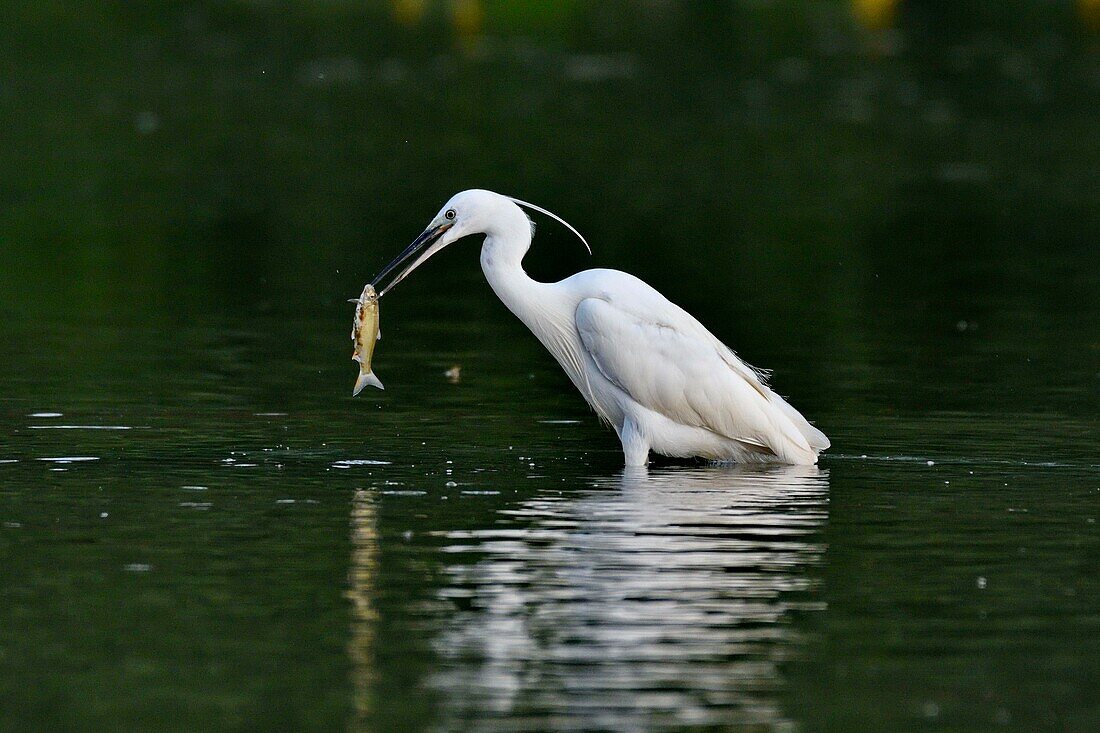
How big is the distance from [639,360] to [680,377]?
28cm

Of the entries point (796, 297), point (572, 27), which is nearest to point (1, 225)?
point (796, 297)

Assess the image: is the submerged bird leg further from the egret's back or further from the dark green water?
the dark green water

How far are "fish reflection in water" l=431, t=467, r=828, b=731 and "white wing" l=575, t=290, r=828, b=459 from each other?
2.94 feet

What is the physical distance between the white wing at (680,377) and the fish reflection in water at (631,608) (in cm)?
90

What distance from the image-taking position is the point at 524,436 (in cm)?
1535

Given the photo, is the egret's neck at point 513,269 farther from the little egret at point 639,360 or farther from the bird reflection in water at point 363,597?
the bird reflection in water at point 363,597

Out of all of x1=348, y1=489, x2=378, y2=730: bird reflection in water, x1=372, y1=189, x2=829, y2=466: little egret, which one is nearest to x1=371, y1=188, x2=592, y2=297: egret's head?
x1=372, y1=189, x2=829, y2=466: little egret

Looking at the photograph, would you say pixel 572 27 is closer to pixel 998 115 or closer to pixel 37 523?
pixel 998 115

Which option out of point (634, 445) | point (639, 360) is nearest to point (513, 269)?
point (639, 360)

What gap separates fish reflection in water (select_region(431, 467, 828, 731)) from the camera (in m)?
8.61

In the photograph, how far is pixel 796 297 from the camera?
2342cm

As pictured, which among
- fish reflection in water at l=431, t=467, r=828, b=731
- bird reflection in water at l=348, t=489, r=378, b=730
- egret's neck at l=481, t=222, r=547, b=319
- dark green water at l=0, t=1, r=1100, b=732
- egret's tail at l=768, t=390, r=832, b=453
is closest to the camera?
fish reflection in water at l=431, t=467, r=828, b=731

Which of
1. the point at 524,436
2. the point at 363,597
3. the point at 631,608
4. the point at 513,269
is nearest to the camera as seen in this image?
the point at 631,608

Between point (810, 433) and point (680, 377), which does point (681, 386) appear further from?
point (810, 433)
